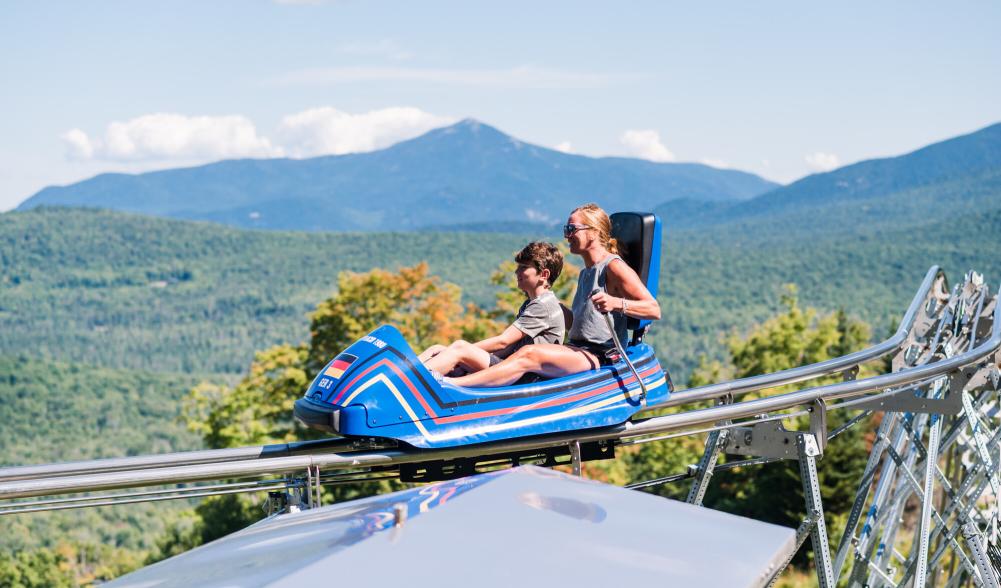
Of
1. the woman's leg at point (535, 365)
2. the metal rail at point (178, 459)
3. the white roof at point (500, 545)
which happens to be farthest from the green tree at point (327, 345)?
the white roof at point (500, 545)

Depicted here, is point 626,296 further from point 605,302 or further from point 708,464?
point 708,464

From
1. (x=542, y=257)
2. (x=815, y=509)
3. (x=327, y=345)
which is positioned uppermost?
Answer: (x=542, y=257)

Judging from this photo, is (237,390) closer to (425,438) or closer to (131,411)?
(425,438)

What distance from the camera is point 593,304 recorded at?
6.36 meters

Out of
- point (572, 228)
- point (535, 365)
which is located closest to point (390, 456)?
point (535, 365)

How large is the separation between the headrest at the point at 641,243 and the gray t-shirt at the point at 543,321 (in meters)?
0.44

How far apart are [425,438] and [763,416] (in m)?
2.27

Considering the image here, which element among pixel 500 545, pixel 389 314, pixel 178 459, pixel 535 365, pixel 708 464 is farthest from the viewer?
pixel 389 314

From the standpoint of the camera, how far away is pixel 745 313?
152 m

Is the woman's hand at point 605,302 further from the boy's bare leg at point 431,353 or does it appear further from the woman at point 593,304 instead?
the boy's bare leg at point 431,353

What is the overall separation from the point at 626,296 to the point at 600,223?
1.43ft

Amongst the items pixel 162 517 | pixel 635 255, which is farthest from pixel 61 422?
pixel 635 255

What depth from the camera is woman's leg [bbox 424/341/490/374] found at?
6.04m

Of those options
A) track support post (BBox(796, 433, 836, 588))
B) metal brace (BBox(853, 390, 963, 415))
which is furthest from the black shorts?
metal brace (BBox(853, 390, 963, 415))
